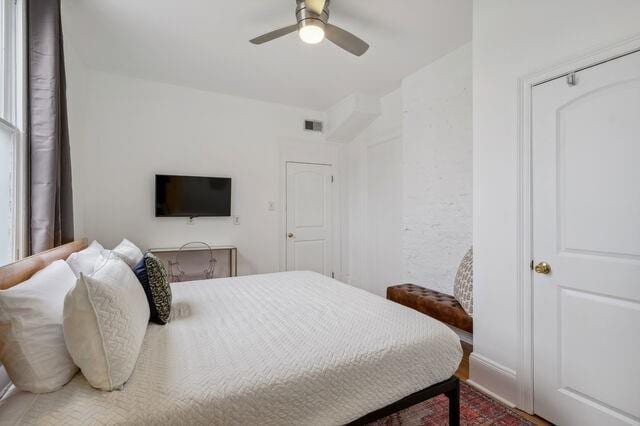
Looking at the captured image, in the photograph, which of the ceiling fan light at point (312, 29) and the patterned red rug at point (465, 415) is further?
the ceiling fan light at point (312, 29)

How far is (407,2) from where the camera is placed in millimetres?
2193

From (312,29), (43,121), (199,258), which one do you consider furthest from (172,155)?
(312,29)

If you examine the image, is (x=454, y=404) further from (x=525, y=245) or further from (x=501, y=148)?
(x=501, y=148)

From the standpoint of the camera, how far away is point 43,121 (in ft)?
5.85

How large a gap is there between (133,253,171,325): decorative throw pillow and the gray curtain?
0.64m

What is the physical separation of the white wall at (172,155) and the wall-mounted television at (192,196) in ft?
0.51

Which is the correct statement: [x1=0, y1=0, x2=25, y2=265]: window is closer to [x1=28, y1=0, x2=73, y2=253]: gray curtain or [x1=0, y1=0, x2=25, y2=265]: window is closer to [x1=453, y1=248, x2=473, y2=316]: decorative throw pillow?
[x1=28, y1=0, x2=73, y2=253]: gray curtain

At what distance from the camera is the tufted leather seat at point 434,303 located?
229 cm

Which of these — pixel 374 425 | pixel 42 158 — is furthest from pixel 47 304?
pixel 374 425

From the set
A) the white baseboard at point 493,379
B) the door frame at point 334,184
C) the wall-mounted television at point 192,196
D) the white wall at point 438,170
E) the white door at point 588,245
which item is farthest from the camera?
the door frame at point 334,184

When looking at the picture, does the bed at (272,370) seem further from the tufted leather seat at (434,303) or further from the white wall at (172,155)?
the white wall at (172,155)

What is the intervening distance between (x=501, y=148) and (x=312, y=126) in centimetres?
296

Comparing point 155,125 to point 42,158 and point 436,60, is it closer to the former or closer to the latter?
point 42,158

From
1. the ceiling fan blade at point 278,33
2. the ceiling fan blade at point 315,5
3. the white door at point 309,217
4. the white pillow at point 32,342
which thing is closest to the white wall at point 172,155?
the white door at point 309,217
